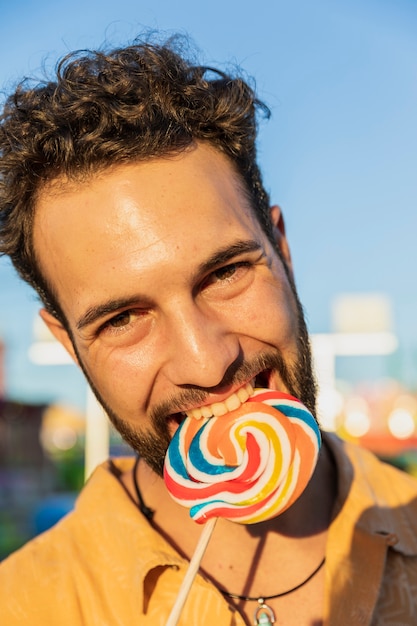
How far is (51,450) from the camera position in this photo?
2158 cm

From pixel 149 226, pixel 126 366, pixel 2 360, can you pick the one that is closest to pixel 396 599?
pixel 126 366

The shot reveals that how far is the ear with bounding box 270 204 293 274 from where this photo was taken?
9.23ft

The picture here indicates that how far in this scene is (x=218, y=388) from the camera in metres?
2.31

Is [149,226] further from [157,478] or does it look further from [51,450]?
[51,450]

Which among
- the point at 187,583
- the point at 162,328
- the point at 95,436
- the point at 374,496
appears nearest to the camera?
the point at 187,583

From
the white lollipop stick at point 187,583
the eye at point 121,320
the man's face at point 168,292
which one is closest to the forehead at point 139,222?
the man's face at point 168,292

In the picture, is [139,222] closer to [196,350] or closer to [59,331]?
[196,350]

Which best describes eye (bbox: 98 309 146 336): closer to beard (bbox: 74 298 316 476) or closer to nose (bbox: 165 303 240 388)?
nose (bbox: 165 303 240 388)

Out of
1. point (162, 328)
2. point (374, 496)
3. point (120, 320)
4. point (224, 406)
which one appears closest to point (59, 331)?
point (120, 320)

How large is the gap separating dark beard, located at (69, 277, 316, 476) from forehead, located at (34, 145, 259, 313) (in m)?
0.35

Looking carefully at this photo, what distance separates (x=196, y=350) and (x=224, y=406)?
0.27 metres

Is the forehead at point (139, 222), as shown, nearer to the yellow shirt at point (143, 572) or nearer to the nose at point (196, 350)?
the nose at point (196, 350)

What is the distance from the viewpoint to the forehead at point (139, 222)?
7.27 ft

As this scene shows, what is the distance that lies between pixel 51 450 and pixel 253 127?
19734mm
